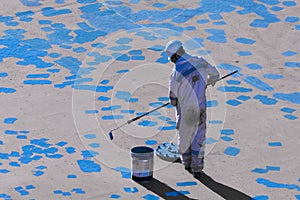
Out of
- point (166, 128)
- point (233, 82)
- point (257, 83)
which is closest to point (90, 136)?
point (166, 128)

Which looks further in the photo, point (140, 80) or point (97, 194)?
point (140, 80)

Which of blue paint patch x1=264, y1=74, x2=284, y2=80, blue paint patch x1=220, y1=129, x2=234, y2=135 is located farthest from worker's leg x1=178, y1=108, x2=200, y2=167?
blue paint patch x1=264, y1=74, x2=284, y2=80

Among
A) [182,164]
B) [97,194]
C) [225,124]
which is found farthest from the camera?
[225,124]

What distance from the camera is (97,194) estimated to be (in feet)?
38.4

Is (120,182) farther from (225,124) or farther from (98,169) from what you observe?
(225,124)

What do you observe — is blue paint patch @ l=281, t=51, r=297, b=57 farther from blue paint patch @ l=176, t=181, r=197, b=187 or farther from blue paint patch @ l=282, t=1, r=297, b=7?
blue paint patch @ l=176, t=181, r=197, b=187

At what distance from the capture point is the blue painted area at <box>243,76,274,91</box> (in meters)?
14.9

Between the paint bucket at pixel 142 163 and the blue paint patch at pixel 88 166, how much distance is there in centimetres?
63

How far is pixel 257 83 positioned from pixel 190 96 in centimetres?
345

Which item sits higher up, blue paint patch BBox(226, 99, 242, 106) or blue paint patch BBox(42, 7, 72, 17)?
blue paint patch BBox(42, 7, 72, 17)

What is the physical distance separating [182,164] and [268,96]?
277 centimetres

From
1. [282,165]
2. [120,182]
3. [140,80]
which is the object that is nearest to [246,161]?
[282,165]

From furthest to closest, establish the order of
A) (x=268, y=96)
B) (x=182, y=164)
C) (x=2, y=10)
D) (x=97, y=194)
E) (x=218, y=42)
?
(x=2, y=10) → (x=218, y=42) → (x=268, y=96) → (x=182, y=164) → (x=97, y=194)

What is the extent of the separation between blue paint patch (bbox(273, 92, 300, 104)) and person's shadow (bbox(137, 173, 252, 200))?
2.94 metres
